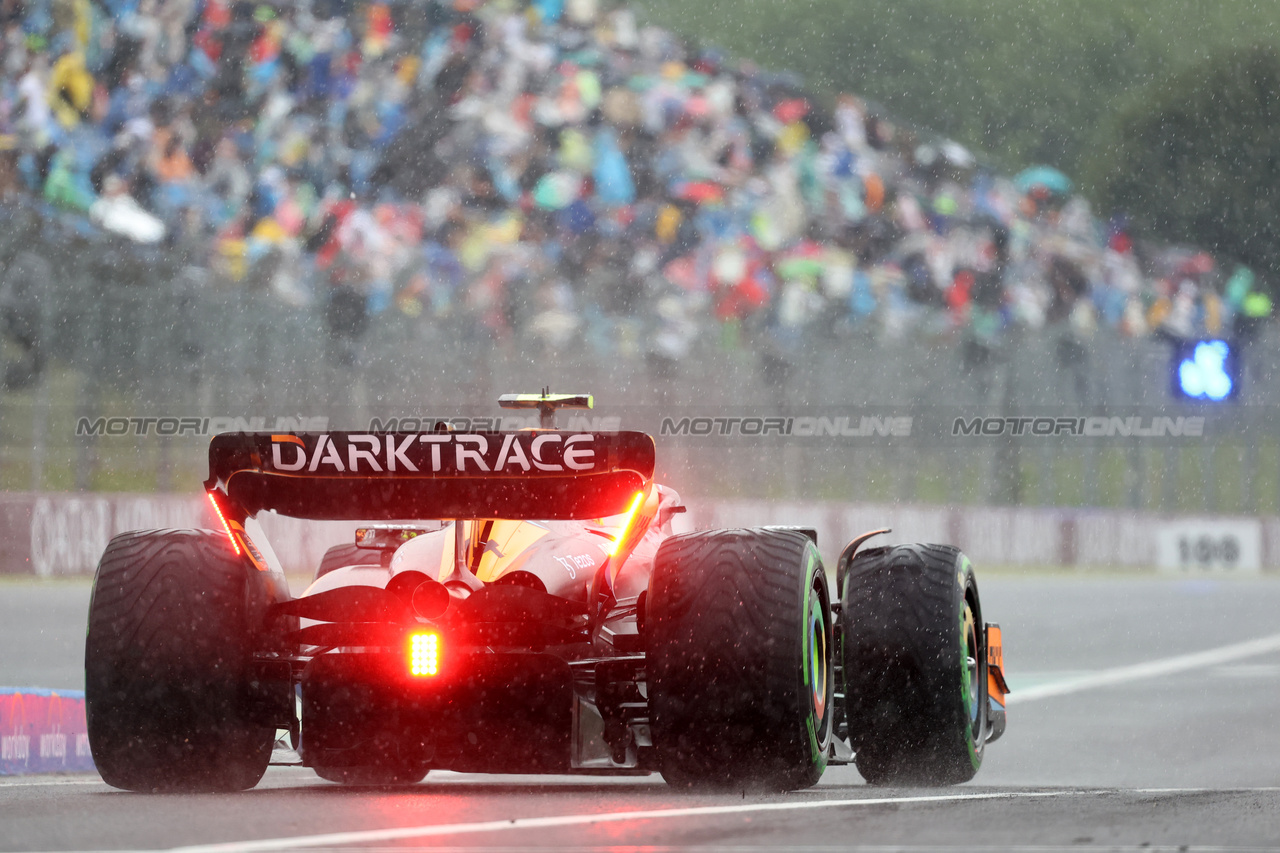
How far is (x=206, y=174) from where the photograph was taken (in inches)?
1199

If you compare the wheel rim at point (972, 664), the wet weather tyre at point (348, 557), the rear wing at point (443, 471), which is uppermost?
the rear wing at point (443, 471)

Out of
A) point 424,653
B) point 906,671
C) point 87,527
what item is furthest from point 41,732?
point 87,527

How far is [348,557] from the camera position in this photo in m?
6.84

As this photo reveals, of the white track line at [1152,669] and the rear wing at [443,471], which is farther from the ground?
the rear wing at [443,471]

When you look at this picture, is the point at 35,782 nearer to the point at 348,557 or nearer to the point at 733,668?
the point at 348,557

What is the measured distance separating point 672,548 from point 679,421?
19982 millimetres

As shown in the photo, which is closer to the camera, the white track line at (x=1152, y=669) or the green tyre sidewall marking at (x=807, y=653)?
the green tyre sidewall marking at (x=807, y=653)

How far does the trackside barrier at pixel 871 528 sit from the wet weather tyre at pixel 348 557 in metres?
11.7

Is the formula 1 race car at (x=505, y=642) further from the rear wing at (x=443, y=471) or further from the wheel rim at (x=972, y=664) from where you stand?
the wheel rim at (x=972, y=664)

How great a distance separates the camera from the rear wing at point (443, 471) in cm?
528

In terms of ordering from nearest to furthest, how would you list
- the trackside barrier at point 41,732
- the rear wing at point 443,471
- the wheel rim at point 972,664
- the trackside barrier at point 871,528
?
1. the rear wing at point 443,471
2. the wheel rim at point 972,664
3. the trackside barrier at point 41,732
4. the trackside barrier at point 871,528

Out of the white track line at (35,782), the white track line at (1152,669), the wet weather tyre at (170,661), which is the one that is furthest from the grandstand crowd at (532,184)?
the wet weather tyre at (170,661)

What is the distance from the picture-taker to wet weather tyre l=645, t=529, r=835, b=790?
5.15m

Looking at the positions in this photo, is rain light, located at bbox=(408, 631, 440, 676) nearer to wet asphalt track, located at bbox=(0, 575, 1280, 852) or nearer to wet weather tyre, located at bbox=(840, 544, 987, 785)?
wet asphalt track, located at bbox=(0, 575, 1280, 852)
